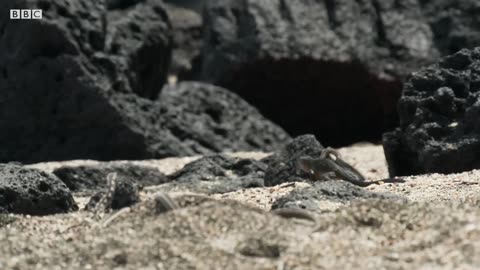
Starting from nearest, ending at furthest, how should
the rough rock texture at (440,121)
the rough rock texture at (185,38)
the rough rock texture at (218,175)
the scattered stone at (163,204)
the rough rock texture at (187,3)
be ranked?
the scattered stone at (163,204), the rough rock texture at (440,121), the rough rock texture at (218,175), the rough rock texture at (185,38), the rough rock texture at (187,3)

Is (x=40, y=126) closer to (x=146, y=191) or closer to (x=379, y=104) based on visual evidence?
(x=146, y=191)

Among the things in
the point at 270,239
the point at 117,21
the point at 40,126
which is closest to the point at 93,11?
the point at 117,21

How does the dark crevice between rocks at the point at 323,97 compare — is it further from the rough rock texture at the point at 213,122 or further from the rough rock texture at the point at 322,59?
the rough rock texture at the point at 213,122

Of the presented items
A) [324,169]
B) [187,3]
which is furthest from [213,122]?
[187,3]

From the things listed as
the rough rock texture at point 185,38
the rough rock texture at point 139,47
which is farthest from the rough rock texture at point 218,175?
the rough rock texture at point 185,38

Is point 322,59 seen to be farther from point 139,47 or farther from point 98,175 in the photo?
point 98,175

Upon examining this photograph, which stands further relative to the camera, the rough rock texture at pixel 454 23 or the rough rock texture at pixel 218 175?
the rough rock texture at pixel 454 23
